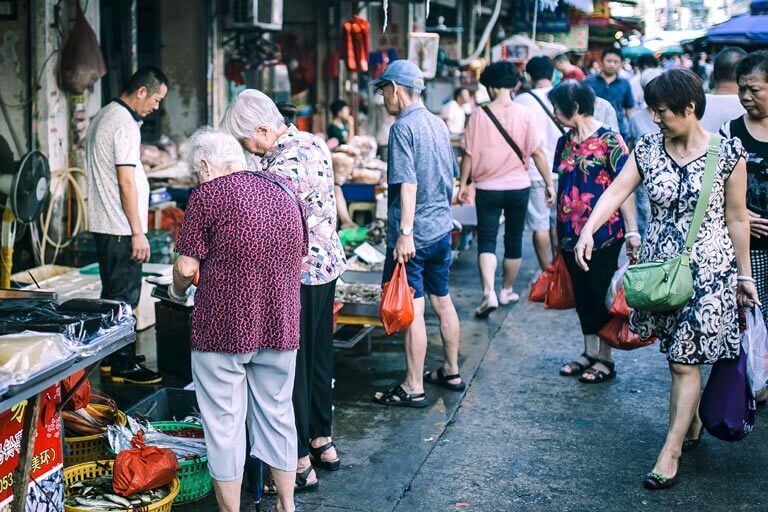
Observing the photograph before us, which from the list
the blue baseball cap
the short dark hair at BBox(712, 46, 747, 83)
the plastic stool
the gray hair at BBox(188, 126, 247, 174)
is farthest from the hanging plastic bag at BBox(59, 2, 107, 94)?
the short dark hair at BBox(712, 46, 747, 83)

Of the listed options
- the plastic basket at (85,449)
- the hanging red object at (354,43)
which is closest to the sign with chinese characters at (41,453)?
the plastic basket at (85,449)

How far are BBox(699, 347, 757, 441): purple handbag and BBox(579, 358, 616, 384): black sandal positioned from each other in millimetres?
1697

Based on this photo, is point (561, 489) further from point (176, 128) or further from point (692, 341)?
point (176, 128)

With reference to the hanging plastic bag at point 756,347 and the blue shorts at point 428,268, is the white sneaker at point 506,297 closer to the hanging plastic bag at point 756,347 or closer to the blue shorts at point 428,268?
the blue shorts at point 428,268

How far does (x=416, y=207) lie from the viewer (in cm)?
606

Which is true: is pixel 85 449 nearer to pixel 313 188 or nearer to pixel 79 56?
pixel 313 188

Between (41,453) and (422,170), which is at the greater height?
(422,170)

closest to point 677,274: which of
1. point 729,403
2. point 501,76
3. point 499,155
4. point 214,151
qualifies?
point 729,403

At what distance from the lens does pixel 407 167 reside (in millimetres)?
5828

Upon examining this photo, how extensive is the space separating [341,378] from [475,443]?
1453mm

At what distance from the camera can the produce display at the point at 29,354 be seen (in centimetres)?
341

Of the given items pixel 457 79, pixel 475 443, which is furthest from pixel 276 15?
pixel 457 79

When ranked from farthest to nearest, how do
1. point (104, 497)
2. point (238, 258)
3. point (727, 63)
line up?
point (727, 63) → point (104, 497) → point (238, 258)

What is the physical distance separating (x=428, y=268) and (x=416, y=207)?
16.7 inches
